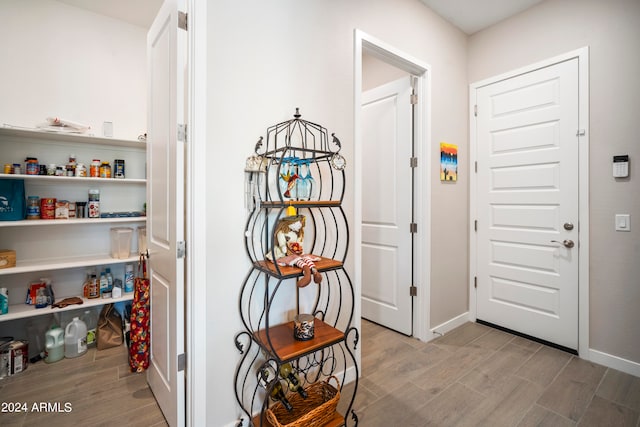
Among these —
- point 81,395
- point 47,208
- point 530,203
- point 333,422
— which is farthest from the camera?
point 530,203

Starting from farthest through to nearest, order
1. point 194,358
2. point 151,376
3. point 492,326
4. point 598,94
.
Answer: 1. point 492,326
2. point 598,94
3. point 151,376
4. point 194,358

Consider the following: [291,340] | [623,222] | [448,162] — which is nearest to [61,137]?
[291,340]

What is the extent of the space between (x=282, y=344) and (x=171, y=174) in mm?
1029

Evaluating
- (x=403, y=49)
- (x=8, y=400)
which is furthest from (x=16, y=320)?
(x=403, y=49)

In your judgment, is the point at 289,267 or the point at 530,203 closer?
the point at 289,267

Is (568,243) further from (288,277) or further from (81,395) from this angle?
(81,395)

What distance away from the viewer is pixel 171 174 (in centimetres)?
152

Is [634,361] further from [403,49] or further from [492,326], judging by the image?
[403,49]

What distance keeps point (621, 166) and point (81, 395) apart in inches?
155

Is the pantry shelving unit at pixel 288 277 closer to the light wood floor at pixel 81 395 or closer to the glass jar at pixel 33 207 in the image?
the light wood floor at pixel 81 395

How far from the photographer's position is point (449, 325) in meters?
2.77

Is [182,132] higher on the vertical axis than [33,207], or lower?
higher

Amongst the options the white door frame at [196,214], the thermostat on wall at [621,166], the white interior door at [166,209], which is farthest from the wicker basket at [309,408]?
the thermostat on wall at [621,166]

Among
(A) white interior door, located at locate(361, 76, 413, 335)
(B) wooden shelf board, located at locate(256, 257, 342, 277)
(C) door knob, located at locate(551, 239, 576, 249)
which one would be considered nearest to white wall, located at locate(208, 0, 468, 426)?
(B) wooden shelf board, located at locate(256, 257, 342, 277)
